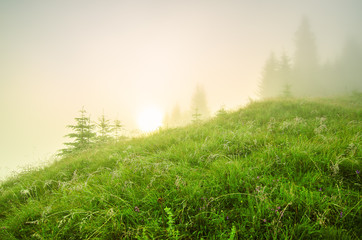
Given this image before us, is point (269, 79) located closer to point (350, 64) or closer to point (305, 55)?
point (305, 55)

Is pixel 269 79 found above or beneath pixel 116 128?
above

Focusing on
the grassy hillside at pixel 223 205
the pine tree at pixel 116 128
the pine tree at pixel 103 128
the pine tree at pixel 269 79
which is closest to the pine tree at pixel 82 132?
the pine tree at pixel 103 128

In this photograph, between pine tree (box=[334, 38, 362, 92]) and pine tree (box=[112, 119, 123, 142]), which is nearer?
pine tree (box=[112, 119, 123, 142])

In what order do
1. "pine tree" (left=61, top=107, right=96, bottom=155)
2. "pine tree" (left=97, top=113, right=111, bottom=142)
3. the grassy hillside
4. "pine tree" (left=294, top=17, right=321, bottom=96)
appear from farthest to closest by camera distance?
"pine tree" (left=294, top=17, right=321, bottom=96) → "pine tree" (left=97, top=113, right=111, bottom=142) → "pine tree" (left=61, top=107, right=96, bottom=155) → the grassy hillside

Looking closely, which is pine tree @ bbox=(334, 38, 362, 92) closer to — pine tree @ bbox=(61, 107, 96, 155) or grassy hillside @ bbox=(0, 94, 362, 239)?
grassy hillside @ bbox=(0, 94, 362, 239)

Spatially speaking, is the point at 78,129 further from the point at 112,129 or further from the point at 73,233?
the point at 73,233

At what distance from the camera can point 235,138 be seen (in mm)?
3674

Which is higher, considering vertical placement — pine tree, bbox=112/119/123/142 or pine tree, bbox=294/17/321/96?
pine tree, bbox=294/17/321/96

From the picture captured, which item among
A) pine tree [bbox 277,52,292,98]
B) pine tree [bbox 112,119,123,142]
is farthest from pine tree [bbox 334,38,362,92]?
pine tree [bbox 112,119,123,142]

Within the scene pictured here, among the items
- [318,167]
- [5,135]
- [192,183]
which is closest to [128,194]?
[192,183]

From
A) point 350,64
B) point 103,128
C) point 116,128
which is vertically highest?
point 350,64

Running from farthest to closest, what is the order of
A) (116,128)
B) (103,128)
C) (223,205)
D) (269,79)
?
(269,79), (116,128), (103,128), (223,205)

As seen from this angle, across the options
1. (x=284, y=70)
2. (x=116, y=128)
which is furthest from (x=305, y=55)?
(x=116, y=128)

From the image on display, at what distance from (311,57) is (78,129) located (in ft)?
201
